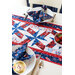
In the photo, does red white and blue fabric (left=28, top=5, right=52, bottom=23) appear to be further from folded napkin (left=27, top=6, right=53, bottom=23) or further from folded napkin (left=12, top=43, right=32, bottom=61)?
folded napkin (left=12, top=43, right=32, bottom=61)

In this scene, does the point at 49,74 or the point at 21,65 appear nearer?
the point at 21,65

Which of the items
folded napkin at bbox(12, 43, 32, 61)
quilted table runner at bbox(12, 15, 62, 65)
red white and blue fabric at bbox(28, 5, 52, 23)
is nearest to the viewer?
folded napkin at bbox(12, 43, 32, 61)

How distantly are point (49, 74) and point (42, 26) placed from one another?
44cm

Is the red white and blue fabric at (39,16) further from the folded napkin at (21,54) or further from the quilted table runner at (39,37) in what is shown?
the folded napkin at (21,54)

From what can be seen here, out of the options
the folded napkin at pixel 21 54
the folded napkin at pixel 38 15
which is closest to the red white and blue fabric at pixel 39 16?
the folded napkin at pixel 38 15

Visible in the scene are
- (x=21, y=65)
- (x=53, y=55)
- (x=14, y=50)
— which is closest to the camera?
(x=21, y=65)

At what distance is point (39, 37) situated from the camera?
0.88 metres

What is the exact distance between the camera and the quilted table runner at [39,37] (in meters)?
0.75

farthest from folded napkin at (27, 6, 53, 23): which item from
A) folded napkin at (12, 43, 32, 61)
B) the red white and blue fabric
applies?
folded napkin at (12, 43, 32, 61)

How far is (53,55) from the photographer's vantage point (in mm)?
741

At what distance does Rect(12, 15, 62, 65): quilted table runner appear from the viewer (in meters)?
0.75
